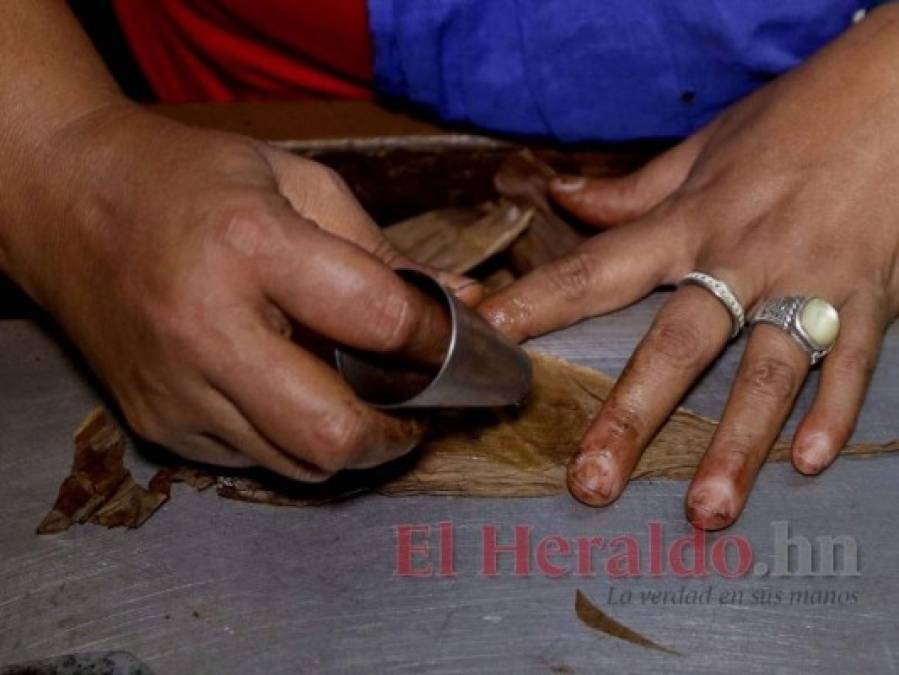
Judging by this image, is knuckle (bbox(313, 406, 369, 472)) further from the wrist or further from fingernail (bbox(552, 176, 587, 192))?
fingernail (bbox(552, 176, 587, 192))

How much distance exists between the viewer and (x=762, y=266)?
44.7 inches

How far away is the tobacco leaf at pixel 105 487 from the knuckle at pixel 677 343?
18.0 inches

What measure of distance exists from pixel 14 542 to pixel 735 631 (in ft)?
2.19

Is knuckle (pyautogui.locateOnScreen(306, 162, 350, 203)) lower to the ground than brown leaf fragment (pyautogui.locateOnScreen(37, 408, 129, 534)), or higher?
higher

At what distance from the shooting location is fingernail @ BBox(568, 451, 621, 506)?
3.30 feet

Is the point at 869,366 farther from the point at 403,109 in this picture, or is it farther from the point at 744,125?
the point at 403,109

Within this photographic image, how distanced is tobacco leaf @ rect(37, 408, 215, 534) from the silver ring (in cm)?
53

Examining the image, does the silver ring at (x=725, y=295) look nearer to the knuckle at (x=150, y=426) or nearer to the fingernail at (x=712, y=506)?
the fingernail at (x=712, y=506)

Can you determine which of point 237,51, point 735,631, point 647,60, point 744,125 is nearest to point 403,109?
point 237,51

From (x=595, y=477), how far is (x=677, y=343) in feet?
0.55

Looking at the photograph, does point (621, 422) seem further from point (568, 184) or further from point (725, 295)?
point (568, 184)

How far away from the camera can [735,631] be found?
92 cm

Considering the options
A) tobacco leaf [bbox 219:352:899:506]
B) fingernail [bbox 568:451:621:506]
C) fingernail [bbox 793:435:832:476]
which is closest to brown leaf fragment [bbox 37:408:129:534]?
tobacco leaf [bbox 219:352:899:506]

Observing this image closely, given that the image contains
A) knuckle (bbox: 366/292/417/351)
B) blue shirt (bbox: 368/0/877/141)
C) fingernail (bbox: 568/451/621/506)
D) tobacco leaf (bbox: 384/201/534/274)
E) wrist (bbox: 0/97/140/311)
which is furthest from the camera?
tobacco leaf (bbox: 384/201/534/274)
